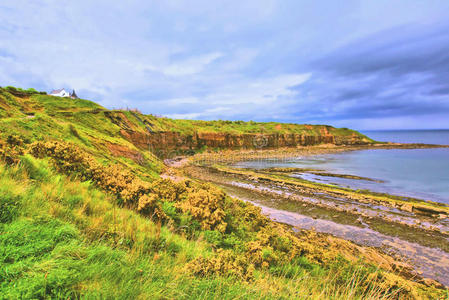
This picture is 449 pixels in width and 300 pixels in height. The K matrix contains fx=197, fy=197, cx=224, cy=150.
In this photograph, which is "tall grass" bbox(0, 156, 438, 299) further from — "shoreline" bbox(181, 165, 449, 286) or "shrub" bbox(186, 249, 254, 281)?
"shoreline" bbox(181, 165, 449, 286)

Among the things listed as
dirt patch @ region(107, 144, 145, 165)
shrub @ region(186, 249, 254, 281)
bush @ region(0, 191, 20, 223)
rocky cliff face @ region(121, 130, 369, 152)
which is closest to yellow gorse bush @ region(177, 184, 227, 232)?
shrub @ region(186, 249, 254, 281)

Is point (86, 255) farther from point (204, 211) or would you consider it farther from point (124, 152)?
point (124, 152)

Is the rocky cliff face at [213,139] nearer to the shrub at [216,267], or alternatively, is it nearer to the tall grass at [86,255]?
the tall grass at [86,255]

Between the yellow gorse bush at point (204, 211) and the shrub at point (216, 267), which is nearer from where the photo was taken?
the shrub at point (216, 267)

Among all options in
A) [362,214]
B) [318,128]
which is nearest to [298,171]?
[362,214]

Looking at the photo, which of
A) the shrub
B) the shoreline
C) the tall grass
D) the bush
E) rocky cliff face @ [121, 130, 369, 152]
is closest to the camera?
the tall grass

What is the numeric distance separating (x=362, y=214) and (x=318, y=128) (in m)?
75.2

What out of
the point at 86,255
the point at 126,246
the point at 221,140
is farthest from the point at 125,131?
the point at 221,140

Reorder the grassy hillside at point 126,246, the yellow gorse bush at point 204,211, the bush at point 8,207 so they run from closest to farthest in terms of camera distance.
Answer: the grassy hillside at point 126,246 < the bush at point 8,207 < the yellow gorse bush at point 204,211

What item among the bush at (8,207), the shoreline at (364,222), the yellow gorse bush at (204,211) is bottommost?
the shoreline at (364,222)

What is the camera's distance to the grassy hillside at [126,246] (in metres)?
2.09

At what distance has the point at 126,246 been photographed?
3236mm

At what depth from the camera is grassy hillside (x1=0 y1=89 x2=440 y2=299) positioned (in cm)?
209

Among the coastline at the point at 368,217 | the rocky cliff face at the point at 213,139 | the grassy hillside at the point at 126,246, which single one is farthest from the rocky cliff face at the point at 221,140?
the grassy hillside at the point at 126,246
